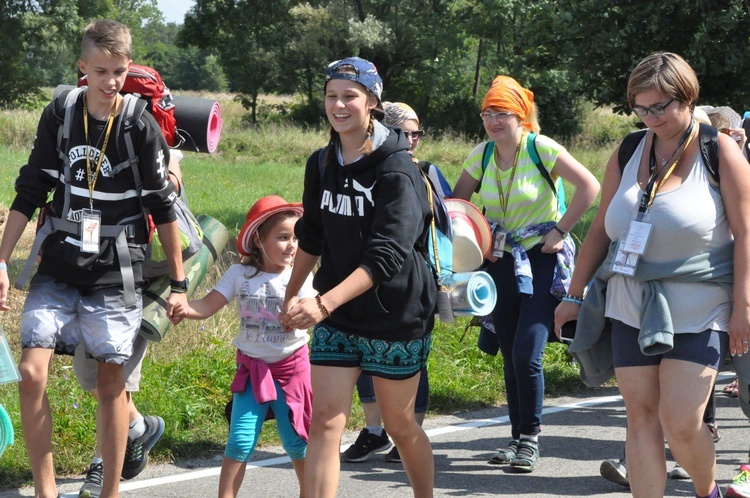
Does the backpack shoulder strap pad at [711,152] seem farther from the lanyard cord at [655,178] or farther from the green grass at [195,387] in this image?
the green grass at [195,387]

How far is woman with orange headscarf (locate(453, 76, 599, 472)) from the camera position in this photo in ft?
18.0

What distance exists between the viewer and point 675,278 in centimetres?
390

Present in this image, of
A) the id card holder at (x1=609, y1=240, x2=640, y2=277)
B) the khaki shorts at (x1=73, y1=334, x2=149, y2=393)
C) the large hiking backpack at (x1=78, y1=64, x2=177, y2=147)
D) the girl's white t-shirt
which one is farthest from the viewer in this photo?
the khaki shorts at (x1=73, y1=334, x2=149, y2=393)

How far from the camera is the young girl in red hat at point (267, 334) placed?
4504mm

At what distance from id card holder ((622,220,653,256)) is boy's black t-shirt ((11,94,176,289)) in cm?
190

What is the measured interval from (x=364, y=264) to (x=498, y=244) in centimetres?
193

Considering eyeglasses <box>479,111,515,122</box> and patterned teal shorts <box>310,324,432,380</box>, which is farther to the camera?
eyeglasses <box>479,111,515,122</box>

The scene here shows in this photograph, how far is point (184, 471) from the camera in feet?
17.7

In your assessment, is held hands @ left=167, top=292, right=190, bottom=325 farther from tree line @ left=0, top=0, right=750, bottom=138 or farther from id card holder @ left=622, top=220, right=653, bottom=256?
tree line @ left=0, top=0, right=750, bottom=138

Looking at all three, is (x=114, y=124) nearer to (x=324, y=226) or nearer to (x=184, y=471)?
(x=324, y=226)

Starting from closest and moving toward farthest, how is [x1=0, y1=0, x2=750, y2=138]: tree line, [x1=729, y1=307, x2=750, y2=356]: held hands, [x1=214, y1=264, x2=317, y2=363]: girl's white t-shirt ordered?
[x1=729, y1=307, x2=750, y2=356]: held hands, [x1=214, y1=264, x2=317, y2=363]: girl's white t-shirt, [x1=0, y1=0, x2=750, y2=138]: tree line

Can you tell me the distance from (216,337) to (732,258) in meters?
4.33

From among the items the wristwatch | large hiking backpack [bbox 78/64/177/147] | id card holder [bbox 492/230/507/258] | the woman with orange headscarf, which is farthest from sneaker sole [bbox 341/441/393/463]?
large hiking backpack [bbox 78/64/177/147]

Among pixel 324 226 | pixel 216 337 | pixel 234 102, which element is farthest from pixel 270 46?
pixel 324 226
